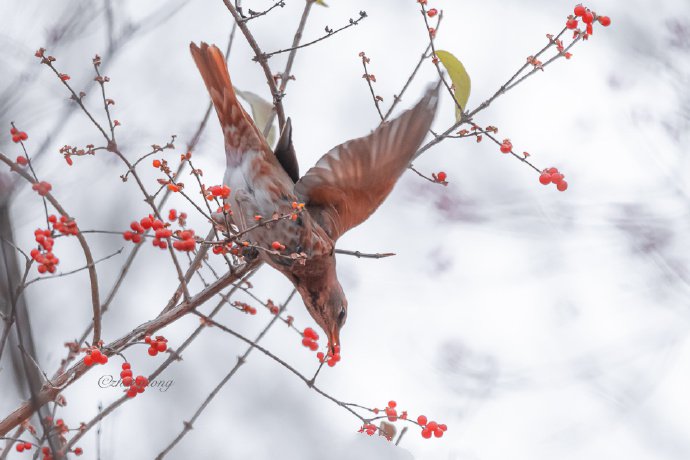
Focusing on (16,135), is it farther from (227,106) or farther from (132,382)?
(227,106)

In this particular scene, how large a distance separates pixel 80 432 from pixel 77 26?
35.1 inches

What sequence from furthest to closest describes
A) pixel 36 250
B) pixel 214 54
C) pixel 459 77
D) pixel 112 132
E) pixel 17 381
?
pixel 214 54, pixel 459 77, pixel 112 132, pixel 36 250, pixel 17 381

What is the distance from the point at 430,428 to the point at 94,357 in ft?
2.93

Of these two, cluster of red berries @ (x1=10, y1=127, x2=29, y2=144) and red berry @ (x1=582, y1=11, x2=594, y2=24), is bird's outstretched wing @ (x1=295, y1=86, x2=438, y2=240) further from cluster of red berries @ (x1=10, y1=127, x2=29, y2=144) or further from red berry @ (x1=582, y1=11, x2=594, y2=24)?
cluster of red berries @ (x1=10, y1=127, x2=29, y2=144)

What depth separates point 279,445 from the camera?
239 cm

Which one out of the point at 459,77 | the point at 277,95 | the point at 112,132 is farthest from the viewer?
the point at 459,77

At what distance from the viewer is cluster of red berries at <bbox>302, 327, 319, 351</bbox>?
1942mm

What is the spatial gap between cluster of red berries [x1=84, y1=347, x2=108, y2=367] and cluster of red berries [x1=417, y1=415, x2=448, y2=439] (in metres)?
0.85

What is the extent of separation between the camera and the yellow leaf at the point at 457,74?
1925mm

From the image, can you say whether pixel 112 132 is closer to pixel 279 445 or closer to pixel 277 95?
pixel 277 95

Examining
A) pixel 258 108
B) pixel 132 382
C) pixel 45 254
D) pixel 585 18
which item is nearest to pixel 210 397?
pixel 132 382

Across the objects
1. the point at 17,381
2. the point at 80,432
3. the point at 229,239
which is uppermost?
the point at 229,239

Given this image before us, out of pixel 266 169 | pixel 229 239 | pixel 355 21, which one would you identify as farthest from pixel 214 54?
pixel 229 239

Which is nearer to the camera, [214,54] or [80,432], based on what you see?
[80,432]
